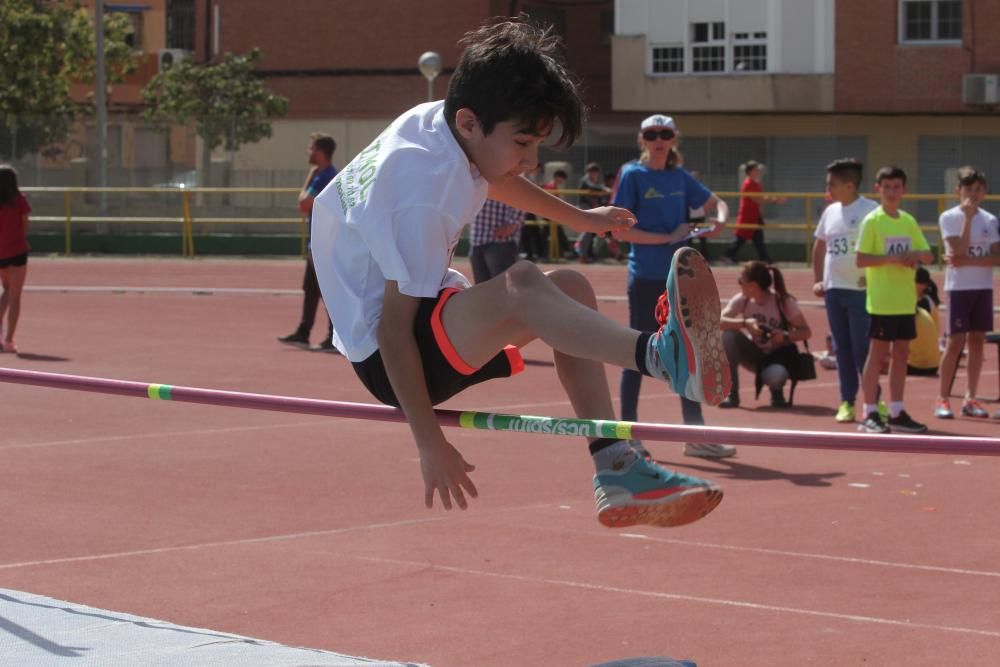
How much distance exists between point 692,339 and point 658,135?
215 inches

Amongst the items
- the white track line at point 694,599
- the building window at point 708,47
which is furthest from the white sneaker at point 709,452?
the building window at point 708,47

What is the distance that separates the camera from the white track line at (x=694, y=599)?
5754mm

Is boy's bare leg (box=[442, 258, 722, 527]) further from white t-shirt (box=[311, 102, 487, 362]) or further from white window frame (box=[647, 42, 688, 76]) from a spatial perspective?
white window frame (box=[647, 42, 688, 76])

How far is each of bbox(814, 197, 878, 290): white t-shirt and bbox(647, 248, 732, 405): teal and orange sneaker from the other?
684 cm

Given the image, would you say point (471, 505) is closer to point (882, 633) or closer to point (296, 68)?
point (882, 633)

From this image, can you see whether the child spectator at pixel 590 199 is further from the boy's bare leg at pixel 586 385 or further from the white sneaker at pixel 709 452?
the boy's bare leg at pixel 586 385

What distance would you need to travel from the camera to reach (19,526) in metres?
7.54

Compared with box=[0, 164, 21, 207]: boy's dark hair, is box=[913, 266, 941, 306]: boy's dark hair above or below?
below

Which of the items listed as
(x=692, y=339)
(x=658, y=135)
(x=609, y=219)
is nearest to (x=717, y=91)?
(x=658, y=135)

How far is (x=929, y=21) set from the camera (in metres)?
36.4

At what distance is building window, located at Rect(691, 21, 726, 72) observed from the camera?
38.1 meters

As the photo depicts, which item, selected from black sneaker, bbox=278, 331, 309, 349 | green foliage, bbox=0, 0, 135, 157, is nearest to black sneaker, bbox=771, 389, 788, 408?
black sneaker, bbox=278, 331, 309, 349

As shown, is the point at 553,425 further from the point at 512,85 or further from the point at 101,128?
the point at 101,128

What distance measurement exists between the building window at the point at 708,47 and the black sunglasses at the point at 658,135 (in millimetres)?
29342
